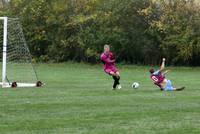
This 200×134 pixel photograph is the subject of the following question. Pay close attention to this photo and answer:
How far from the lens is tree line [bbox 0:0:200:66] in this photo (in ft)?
160

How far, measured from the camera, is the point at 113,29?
5091 centimetres

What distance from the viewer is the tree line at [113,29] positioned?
48.7 metres

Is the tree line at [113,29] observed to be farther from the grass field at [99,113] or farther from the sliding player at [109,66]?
the grass field at [99,113]

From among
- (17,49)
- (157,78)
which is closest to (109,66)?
(157,78)

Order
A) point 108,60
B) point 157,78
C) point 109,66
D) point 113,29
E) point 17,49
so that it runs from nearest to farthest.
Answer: point 157,78, point 108,60, point 109,66, point 17,49, point 113,29

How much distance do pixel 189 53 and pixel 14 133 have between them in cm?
3861

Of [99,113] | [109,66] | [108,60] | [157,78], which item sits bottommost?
[157,78]

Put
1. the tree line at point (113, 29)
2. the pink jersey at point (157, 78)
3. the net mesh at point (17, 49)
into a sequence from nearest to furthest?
the pink jersey at point (157, 78)
the net mesh at point (17, 49)
the tree line at point (113, 29)

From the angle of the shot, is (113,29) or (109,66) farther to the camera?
(113,29)

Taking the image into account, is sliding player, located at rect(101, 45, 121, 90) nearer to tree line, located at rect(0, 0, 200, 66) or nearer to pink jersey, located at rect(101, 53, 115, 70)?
pink jersey, located at rect(101, 53, 115, 70)

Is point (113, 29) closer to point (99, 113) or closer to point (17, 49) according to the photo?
point (17, 49)

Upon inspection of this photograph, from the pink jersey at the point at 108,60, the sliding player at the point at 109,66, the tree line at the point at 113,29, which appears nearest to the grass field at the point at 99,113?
the sliding player at the point at 109,66

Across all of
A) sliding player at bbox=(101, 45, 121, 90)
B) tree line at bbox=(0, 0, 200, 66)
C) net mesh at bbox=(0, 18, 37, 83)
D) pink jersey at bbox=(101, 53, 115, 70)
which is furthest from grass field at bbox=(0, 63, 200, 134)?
tree line at bbox=(0, 0, 200, 66)

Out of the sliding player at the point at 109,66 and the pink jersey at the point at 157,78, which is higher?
the sliding player at the point at 109,66
